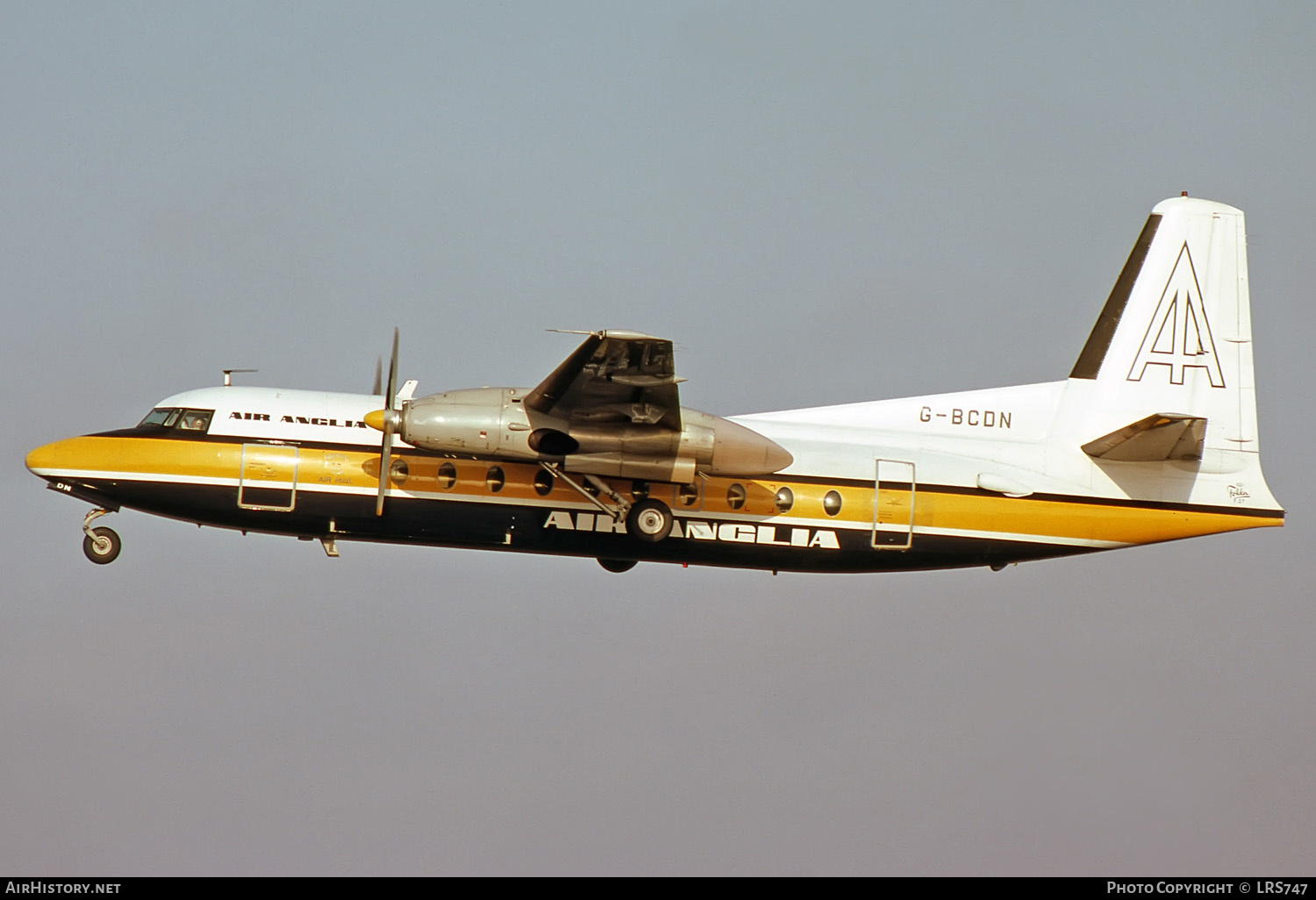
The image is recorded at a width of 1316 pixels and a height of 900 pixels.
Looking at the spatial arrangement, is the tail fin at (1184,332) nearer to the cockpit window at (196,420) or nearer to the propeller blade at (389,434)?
the propeller blade at (389,434)

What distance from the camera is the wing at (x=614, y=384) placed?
16.5 metres

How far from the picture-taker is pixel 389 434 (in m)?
17.9

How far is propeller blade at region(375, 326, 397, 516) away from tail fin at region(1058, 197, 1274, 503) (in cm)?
866

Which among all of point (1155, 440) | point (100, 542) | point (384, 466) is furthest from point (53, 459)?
point (1155, 440)

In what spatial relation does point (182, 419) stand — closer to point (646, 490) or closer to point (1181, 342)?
point (646, 490)

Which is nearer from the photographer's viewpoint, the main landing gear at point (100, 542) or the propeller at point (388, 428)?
the propeller at point (388, 428)

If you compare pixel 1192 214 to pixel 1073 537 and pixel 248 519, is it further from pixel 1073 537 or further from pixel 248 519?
pixel 248 519

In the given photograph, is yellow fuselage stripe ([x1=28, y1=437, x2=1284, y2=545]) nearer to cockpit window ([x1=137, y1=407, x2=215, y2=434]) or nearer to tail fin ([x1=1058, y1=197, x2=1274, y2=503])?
cockpit window ([x1=137, y1=407, x2=215, y2=434])

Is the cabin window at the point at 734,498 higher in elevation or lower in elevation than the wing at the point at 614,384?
lower

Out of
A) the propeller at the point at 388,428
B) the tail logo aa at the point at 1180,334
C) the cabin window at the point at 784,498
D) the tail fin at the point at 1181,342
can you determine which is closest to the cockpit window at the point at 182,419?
the propeller at the point at 388,428

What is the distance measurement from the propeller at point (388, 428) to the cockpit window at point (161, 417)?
2655 millimetres

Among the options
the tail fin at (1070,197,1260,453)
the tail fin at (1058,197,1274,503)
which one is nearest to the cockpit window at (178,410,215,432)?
the tail fin at (1058,197,1274,503)

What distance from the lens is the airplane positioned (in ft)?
58.9

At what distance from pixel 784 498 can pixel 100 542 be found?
28.3ft
